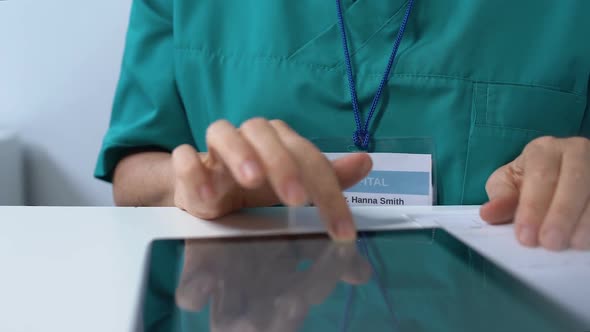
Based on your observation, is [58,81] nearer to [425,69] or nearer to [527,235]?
[425,69]

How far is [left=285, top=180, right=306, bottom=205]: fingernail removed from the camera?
33 centimetres

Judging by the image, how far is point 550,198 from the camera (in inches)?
16.5

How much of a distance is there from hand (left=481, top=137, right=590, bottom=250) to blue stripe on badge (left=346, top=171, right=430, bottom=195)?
10 cm

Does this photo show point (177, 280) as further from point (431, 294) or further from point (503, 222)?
point (503, 222)

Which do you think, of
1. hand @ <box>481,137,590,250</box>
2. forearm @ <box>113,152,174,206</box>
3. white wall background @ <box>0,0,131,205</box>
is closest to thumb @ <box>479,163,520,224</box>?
hand @ <box>481,137,590,250</box>

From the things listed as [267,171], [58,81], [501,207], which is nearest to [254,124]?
[267,171]

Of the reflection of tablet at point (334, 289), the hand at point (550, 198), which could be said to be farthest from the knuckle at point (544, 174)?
the reflection of tablet at point (334, 289)

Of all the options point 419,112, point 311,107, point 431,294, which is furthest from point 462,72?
point 431,294

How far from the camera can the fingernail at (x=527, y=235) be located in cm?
38

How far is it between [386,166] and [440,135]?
0.08 metres

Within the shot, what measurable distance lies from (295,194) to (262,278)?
0.06m

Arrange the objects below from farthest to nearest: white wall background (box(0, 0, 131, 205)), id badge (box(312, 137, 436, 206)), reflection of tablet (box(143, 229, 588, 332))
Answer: white wall background (box(0, 0, 131, 205)), id badge (box(312, 137, 436, 206)), reflection of tablet (box(143, 229, 588, 332))

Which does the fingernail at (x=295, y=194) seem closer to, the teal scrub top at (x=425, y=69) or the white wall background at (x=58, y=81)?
the teal scrub top at (x=425, y=69)

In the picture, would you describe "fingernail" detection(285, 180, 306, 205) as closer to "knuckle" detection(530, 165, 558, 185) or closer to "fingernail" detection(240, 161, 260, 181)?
"fingernail" detection(240, 161, 260, 181)
